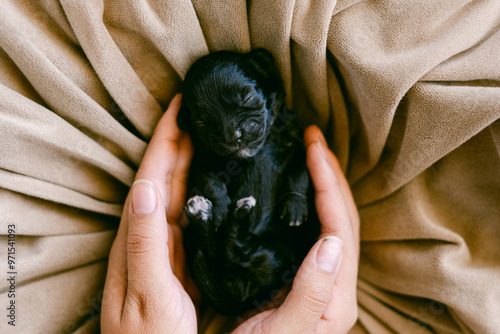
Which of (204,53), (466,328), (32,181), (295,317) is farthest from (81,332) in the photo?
(466,328)

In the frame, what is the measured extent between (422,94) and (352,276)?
29.3 inches

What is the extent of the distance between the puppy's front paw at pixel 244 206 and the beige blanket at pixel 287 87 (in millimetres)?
466

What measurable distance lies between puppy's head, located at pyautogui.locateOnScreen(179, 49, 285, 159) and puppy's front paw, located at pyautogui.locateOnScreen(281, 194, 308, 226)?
25 cm

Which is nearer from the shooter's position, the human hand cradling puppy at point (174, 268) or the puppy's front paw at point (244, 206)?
the human hand cradling puppy at point (174, 268)

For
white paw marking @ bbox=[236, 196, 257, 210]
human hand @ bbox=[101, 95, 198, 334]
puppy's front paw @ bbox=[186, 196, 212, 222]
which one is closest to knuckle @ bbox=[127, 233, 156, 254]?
human hand @ bbox=[101, 95, 198, 334]

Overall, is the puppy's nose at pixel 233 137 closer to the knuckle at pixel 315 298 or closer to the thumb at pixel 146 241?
the thumb at pixel 146 241

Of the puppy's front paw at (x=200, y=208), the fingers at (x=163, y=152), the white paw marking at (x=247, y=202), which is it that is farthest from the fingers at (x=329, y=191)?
the fingers at (x=163, y=152)

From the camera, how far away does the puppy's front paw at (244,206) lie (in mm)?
1410

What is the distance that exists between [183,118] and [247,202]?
0.43 meters

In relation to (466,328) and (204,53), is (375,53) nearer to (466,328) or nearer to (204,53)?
(204,53)

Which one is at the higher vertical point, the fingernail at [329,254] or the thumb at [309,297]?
the fingernail at [329,254]

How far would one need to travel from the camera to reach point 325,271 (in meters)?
1.20

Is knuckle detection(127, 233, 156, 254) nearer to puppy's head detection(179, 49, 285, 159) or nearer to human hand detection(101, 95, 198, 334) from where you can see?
human hand detection(101, 95, 198, 334)

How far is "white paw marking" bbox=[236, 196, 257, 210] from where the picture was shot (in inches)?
56.6
